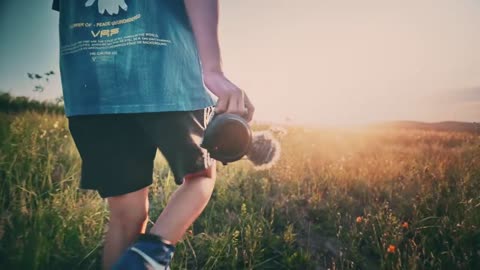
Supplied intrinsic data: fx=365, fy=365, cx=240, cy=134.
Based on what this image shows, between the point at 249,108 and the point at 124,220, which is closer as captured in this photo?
the point at 249,108

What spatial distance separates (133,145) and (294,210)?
1515mm

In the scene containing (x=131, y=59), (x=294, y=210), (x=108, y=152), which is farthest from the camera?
(x=294, y=210)

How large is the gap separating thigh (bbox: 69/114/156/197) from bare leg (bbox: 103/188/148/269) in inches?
2.6

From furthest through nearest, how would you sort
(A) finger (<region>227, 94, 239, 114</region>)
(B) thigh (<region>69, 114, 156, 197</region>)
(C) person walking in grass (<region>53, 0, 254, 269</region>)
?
(B) thigh (<region>69, 114, 156, 197</region>), (C) person walking in grass (<region>53, 0, 254, 269</region>), (A) finger (<region>227, 94, 239, 114</region>)

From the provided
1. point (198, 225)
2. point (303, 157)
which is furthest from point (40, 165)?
point (303, 157)

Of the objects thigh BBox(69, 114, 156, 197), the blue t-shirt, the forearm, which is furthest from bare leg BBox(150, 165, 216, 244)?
the forearm

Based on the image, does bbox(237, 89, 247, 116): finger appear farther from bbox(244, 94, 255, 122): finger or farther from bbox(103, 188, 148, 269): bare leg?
bbox(103, 188, 148, 269): bare leg

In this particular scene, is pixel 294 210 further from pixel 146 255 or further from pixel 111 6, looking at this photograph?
pixel 111 6

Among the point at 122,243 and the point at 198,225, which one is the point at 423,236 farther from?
the point at 122,243

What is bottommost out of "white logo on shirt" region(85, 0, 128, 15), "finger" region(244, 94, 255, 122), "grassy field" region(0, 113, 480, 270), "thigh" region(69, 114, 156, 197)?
"grassy field" region(0, 113, 480, 270)

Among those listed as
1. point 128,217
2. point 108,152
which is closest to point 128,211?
point 128,217

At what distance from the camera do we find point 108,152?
1277 mm

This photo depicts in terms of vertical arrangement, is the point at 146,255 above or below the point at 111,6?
below

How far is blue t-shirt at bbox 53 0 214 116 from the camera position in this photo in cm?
117
